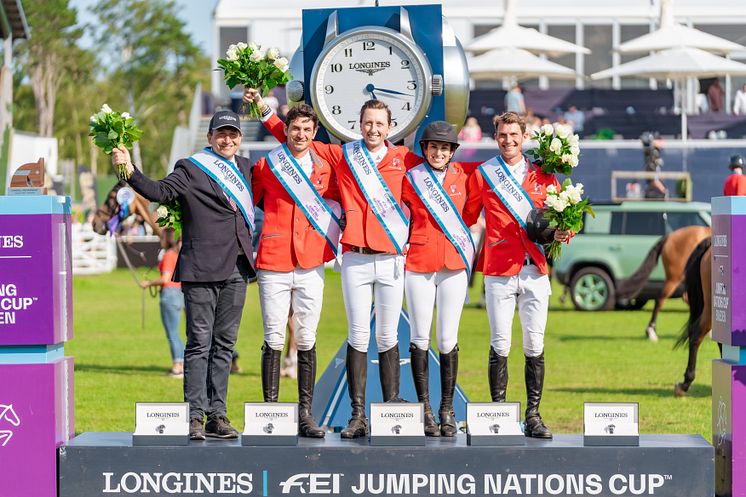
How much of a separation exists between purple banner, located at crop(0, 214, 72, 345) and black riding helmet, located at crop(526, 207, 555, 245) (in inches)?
101

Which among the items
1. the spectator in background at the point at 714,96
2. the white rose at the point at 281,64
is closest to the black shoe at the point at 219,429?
the white rose at the point at 281,64

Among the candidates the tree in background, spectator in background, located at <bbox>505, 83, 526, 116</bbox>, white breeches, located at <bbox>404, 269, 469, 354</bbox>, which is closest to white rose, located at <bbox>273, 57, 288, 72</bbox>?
white breeches, located at <bbox>404, 269, 469, 354</bbox>

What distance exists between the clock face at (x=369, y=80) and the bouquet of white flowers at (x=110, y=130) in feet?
5.70

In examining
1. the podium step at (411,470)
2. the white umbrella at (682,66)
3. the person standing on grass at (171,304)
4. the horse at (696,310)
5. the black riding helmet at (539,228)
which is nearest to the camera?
the podium step at (411,470)

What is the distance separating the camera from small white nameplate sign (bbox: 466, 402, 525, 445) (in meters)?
7.38

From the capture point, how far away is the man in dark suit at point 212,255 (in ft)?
25.5

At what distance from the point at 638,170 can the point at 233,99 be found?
8816 millimetres

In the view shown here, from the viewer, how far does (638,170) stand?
→ 29.8 m

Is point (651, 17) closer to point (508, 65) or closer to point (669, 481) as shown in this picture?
point (508, 65)

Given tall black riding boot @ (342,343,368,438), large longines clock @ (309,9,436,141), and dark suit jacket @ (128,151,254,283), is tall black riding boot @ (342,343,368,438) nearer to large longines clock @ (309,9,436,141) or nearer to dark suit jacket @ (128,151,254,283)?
dark suit jacket @ (128,151,254,283)

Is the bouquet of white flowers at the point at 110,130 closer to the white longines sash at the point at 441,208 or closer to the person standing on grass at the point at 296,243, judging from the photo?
the person standing on grass at the point at 296,243

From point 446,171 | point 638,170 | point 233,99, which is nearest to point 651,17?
point 638,170

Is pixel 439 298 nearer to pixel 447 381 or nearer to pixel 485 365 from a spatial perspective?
pixel 447 381

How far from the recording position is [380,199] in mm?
7918
